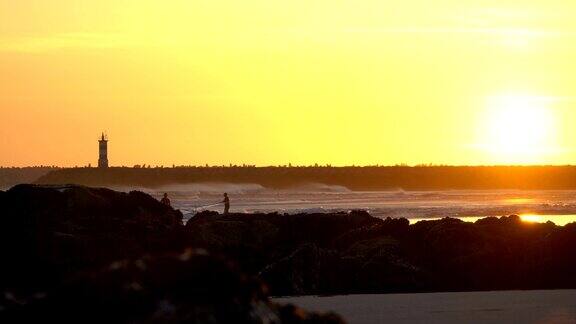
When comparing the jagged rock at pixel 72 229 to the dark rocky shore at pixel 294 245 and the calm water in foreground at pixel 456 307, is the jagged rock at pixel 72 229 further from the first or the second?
the calm water in foreground at pixel 456 307

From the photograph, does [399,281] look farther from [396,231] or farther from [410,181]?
[410,181]

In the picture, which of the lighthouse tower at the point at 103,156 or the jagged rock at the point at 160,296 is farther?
the lighthouse tower at the point at 103,156

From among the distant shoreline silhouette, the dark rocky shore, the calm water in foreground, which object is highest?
the distant shoreline silhouette

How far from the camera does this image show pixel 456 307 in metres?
12.3

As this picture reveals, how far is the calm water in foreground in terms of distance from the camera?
36.7 feet

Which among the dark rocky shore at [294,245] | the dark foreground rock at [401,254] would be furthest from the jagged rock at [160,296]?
the dark foreground rock at [401,254]

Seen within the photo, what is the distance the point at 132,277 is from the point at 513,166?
156366 millimetres

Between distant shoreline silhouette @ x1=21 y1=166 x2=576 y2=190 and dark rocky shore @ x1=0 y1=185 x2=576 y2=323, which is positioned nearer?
dark rocky shore @ x1=0 y1=185 x2=576 y2=323

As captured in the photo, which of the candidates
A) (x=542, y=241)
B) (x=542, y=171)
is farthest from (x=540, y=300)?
(x=542, y=171)

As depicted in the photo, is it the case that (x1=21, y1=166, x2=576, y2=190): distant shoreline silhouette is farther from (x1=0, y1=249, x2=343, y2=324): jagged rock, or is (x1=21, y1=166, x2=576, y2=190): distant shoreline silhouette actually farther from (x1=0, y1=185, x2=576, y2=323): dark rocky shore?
(x1=0, y1=249, x2=343, y2=324): jagged rock

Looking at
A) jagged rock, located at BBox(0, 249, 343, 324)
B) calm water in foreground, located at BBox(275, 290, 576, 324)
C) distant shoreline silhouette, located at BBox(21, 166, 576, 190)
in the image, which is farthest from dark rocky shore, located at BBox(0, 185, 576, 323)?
distant shoreline silhouette, located at BBox(21, 166, 576, 190)

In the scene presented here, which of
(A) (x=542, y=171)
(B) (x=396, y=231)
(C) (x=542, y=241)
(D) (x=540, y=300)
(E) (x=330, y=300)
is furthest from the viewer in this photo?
(A) (x=542, y=171)

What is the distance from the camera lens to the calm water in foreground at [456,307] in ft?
36.7

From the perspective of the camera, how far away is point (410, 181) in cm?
13238
